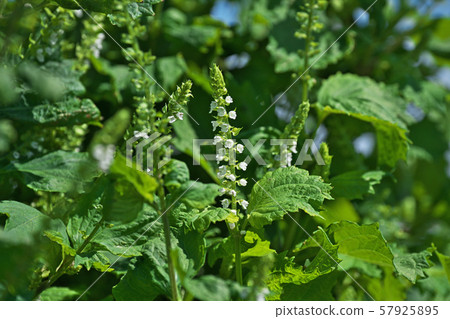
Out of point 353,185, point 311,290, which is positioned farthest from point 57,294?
point 353,185

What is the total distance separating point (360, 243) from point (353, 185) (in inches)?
9.1

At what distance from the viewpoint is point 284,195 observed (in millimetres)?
1386

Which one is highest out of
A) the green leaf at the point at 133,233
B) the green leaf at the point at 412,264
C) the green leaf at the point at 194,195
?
the green leaf at the point at 194,195

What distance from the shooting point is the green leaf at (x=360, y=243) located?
61.7 inches

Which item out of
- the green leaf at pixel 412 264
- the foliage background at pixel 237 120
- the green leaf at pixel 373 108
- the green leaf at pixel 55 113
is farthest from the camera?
the green leaf at pixel 373 108

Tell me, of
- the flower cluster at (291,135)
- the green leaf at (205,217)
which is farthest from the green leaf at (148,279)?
the flower cluster at (291,135)

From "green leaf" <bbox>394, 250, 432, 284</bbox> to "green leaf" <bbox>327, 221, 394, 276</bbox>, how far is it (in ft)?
0.11

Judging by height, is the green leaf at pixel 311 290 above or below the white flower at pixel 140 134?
below

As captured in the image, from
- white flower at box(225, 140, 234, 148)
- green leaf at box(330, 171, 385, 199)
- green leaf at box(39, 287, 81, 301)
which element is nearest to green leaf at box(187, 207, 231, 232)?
white flower at box(225, 140, 234, 148)

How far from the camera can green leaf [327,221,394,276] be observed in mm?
1566

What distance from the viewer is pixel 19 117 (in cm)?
169

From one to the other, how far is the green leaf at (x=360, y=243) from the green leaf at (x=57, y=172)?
768 mm

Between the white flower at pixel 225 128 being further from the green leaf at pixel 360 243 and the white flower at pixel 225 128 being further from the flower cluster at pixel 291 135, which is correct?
the green leaf at pixel 360 243

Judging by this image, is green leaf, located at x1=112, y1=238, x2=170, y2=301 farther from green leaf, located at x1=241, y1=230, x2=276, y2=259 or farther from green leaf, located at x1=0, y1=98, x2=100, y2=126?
green leaf, located at x1=0, y1=98, x2=100, y2=126
